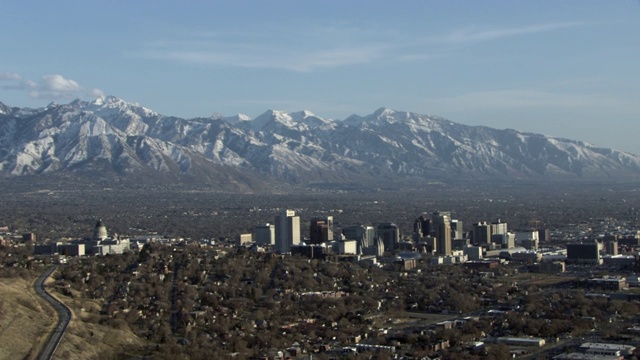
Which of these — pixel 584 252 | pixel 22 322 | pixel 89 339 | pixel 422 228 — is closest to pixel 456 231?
pixel 422 228

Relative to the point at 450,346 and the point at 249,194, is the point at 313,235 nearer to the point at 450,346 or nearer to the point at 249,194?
the point at 450,346

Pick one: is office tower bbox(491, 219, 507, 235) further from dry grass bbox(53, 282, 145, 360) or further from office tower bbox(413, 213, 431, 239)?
dry grass bbox(53, 282, 145, 360)

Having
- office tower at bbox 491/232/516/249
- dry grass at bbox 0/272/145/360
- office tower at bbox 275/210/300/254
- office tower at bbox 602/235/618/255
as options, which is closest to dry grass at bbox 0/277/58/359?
dry grass at bbox 0/272/145/360

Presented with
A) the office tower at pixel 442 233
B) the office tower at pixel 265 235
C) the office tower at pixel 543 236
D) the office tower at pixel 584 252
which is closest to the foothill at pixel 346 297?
the office tower at pixel 584 252

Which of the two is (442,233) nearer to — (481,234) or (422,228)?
(481,234)

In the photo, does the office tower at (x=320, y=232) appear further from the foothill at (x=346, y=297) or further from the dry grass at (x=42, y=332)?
the dry grass at (x=42, y=332)
